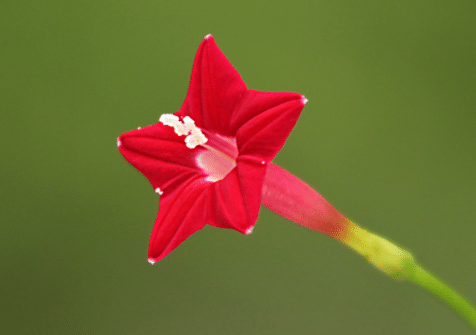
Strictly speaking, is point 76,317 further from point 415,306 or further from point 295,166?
point 415,306

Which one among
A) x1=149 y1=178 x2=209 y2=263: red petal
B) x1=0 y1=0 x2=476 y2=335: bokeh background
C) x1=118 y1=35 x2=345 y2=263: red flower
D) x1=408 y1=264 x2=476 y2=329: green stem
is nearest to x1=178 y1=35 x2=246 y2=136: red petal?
x1=118 y1=35 x2=345 y2=263: red flower

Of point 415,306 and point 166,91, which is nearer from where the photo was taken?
point 415,306

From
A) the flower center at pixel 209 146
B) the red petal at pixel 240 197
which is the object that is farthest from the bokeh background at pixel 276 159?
the red petal at pixel 240 197

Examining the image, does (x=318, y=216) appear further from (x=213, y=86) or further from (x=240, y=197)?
(x=213, y=86)

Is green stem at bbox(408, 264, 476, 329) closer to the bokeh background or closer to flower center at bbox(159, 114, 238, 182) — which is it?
flower center at bbox(159, 114, 238, 182)

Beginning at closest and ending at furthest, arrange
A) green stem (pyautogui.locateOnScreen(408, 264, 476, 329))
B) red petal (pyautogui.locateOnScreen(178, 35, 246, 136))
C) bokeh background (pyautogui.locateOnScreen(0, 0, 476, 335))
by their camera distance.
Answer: green stem (pyautogui.locateOnScreen(408, 264, 476, 329)) → red petal (pyautogui.locateOnScreen(178, 35, 246, 136)) → bokeh background (pyautogui.locateOnScreen(0, 0, 476, 335))

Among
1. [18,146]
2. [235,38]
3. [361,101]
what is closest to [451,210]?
[361,101]

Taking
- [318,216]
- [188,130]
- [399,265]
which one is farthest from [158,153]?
[399,265]
